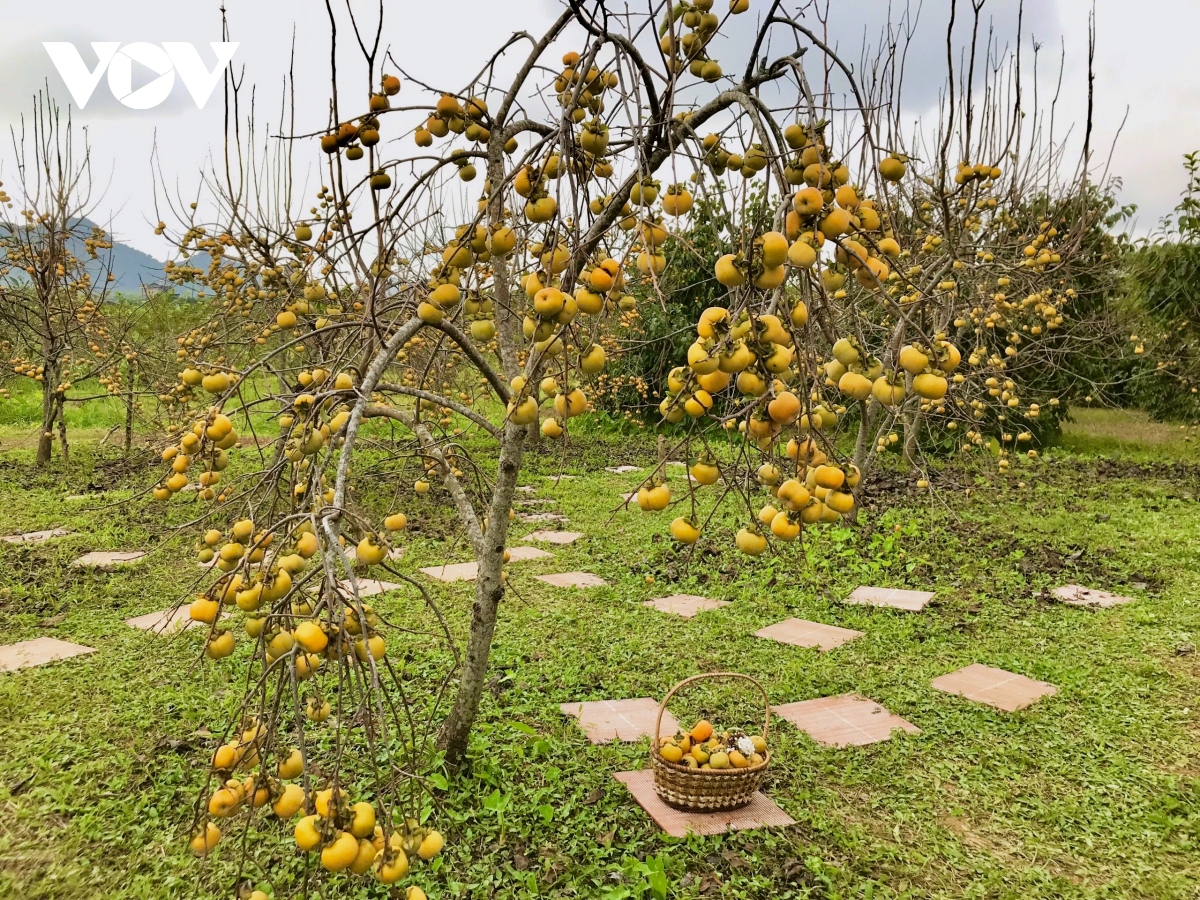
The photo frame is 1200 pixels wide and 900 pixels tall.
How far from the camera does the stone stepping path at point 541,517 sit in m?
5.74

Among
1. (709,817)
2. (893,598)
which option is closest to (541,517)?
(893,598)

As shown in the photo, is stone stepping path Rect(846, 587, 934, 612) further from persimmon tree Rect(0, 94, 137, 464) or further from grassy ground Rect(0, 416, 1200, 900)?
persimmon tree Rect(0, 94, 137, 464)

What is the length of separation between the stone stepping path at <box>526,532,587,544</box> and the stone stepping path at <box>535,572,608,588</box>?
762 mm

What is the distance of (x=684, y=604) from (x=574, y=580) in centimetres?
68

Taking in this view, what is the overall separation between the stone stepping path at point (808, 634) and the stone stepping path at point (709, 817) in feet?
4.15

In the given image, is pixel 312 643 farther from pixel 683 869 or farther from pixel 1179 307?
pixel 1179 307

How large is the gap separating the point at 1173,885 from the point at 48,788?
286 cm

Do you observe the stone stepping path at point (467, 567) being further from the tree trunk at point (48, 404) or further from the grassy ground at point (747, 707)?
the tree trunk at point (48, 404)

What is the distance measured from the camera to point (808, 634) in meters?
3.46

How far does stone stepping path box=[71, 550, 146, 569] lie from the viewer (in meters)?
4.17

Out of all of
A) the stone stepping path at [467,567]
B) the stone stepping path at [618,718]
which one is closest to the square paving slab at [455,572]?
the stone stepping path at [467,567]

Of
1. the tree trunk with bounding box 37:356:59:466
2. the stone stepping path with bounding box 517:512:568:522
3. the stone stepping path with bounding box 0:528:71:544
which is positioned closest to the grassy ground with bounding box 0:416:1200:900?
the stone stepping path with bounding box 0:528:71:544

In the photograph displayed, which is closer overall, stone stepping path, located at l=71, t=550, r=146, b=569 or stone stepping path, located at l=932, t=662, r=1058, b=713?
stone stepping path, located at l=932, t=662, r=1058, b=713

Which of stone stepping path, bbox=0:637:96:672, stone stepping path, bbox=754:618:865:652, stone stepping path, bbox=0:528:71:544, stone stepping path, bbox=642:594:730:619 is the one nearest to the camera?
stone stepping path, bbox=0:637:96:672
